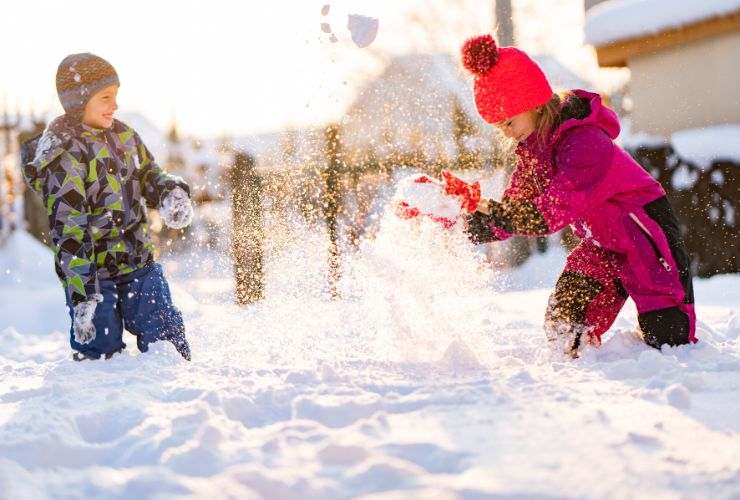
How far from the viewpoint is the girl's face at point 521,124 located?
3268mm

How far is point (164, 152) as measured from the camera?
2273cm

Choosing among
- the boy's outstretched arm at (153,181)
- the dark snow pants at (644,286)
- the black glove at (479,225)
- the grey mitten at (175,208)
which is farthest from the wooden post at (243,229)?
the dark snow pants at (644,286)

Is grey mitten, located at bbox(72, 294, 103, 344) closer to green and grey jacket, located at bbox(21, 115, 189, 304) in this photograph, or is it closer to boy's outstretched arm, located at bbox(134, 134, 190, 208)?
green and grey jacket, located at bbox(21, 115, 189, 304)

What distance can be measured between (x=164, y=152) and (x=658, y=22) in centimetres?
1689

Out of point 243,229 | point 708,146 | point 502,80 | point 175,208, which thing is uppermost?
point 502,80

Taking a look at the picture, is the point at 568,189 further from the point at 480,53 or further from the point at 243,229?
the point at 243,229

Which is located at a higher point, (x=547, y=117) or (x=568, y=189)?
(x=547, y=117)

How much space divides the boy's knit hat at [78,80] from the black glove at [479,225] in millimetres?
1773

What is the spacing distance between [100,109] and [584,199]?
2.18m

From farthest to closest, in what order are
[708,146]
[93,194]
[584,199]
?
[708,146] → [93,194] → [584,199]

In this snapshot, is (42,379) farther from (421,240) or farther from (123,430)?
(421,240)

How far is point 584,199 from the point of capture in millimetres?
3090

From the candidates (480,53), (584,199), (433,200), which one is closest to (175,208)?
(433,200)

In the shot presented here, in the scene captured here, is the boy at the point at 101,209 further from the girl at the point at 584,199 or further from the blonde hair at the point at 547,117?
the blonde hair at the point at 547,117
